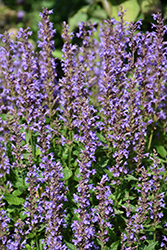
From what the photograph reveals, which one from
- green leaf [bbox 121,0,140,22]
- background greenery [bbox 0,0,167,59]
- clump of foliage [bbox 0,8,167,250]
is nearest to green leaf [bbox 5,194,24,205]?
clump of foliage [bbox 0,8,167,250]

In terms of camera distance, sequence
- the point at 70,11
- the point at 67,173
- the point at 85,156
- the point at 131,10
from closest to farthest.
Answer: the point at 85,156 → the point at 67,173 → the point at 131,10 → the point at 70,11

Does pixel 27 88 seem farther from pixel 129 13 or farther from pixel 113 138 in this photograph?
pixel 129 13

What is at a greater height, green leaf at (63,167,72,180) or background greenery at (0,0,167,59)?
background greenery at (0,0,167,59)

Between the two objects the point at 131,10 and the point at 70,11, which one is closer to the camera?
the point at 131,10

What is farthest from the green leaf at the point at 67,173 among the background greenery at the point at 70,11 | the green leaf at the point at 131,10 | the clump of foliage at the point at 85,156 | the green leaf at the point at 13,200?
the green leaf at the point at 131,10

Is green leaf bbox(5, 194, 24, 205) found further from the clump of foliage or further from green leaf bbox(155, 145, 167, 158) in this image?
green leaf bbox(155, 145, 167, 158)

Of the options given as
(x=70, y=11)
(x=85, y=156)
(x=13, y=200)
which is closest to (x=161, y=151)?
(x=85, y=156)

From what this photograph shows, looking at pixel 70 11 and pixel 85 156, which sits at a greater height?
pixel 70 11

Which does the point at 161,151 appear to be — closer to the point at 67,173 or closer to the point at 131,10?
the point at 67,173

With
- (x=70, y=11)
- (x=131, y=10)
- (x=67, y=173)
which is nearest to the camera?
(x=67, y=173)

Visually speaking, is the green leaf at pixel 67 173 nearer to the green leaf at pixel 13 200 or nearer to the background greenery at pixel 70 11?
the green leaf at pixel 13 200

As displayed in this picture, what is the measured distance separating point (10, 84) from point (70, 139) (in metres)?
1.15

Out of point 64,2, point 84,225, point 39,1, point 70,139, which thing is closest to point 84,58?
point 70,139

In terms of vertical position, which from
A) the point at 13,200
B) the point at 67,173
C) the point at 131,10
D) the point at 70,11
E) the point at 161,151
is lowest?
the point at 13,200
